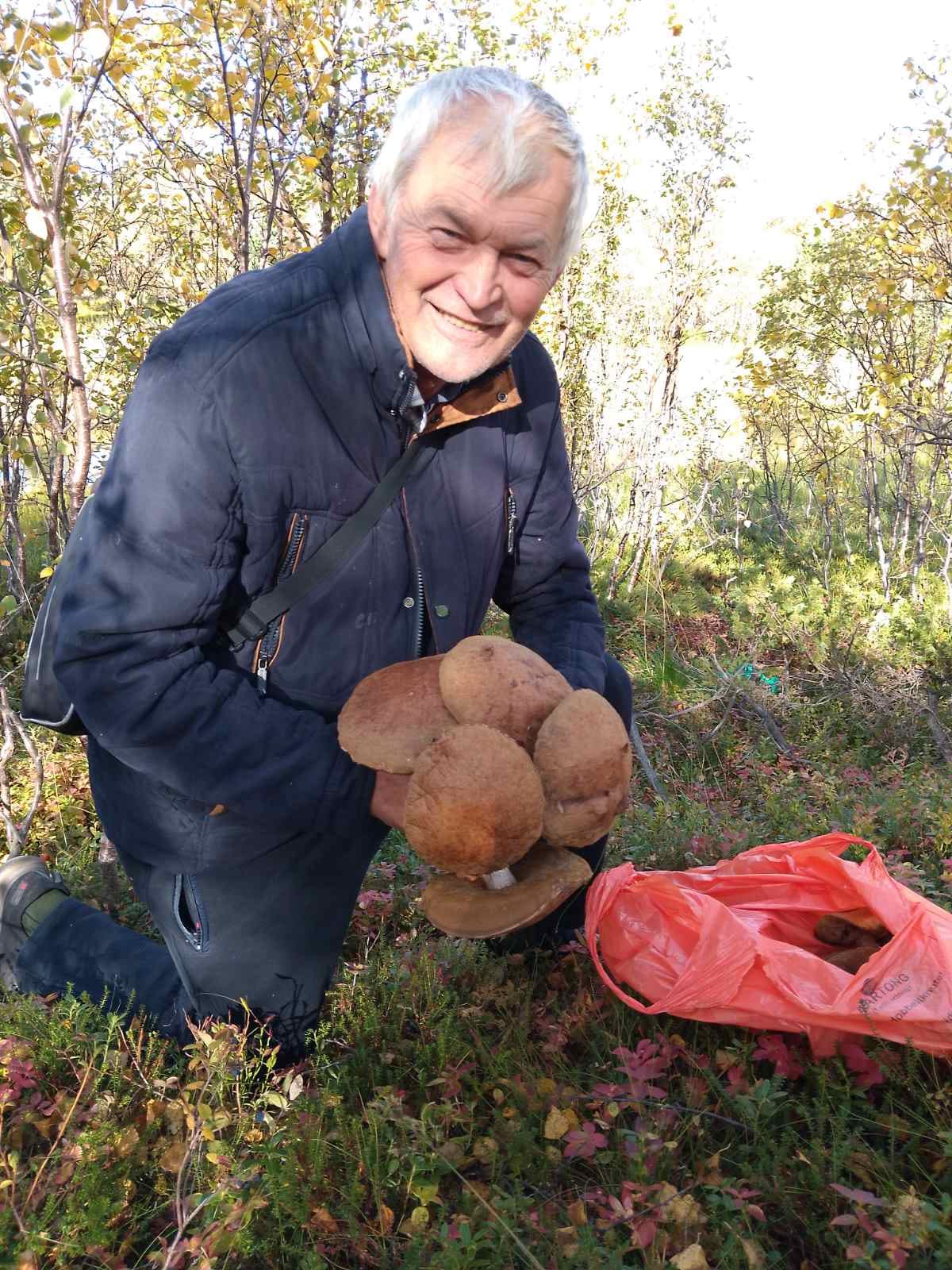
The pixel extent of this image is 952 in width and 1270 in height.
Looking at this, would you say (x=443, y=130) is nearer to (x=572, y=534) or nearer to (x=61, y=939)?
(x=572, y=534)

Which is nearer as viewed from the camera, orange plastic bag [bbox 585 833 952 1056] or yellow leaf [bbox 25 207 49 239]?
orange plastic bag [bbox 585 833 952 1056]

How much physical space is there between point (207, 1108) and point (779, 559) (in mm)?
7107

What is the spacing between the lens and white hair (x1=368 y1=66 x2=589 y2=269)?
1734 mm

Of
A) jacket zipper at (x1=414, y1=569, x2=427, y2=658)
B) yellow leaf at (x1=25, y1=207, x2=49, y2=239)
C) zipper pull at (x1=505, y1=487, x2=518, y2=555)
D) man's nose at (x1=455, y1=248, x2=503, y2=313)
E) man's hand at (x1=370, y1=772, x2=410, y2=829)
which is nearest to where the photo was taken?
man's nose at (x1=455, y1=248, x2=503, y2=313)

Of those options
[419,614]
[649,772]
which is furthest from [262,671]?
[649,772]

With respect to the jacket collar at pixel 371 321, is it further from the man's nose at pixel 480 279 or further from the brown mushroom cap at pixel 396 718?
the brown mushroom cap at pixel 396 718

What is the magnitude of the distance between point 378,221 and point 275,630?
983 millimetres

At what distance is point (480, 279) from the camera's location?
6.06 feet

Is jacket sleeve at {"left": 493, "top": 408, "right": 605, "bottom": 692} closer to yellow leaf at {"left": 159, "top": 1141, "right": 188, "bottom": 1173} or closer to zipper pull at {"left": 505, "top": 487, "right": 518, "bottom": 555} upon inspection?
zipper pull at {"left": 505, "top": 487, "right": 518, "bottom": 555}

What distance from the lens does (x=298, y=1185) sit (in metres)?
1.80

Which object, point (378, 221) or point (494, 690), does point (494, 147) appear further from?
point (494, 690)

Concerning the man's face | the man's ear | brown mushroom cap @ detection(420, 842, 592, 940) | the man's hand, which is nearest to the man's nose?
the man's face

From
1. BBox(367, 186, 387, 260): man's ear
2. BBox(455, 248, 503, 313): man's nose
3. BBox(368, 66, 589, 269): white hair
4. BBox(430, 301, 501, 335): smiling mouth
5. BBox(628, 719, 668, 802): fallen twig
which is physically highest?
BBox(368, 66, 589, 269): white hair

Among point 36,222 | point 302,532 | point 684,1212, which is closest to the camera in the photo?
point 684,1212
